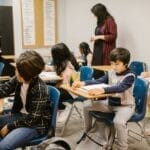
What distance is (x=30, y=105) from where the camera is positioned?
87.7 inches

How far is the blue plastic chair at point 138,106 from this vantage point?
114 inches

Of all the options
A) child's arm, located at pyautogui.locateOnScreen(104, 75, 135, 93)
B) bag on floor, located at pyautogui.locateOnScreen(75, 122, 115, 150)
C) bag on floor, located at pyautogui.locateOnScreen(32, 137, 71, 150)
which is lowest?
bag on floor, located at pyautogui.locateOnScreen(75, 122, 115, 150)

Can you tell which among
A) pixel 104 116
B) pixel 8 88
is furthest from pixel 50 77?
pixel 8 88

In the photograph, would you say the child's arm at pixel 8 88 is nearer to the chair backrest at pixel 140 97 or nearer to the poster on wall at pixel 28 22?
the chair backrest at pixel 140 97

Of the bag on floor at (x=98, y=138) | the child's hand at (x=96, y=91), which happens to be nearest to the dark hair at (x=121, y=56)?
the child's hand at (x=96, y=91)

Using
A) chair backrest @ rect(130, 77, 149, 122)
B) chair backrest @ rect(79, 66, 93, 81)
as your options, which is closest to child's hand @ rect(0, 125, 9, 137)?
chair backrest @ rect(130, 77, 149, 122)

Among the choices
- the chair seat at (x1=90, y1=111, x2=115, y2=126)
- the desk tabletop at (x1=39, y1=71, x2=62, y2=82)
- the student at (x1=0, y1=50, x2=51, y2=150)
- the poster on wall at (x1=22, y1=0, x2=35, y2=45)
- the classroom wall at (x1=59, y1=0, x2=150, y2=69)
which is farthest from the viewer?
the poster on wall at (x1=22, y1=0, x2=35, y2=45)

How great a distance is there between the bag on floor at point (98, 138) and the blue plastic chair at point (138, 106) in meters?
0.12

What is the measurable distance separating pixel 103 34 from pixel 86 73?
4.49 ft

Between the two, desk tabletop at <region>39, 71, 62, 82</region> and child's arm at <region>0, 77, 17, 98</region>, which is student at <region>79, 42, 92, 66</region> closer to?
desk tabletop at <region>39, 71, 62, 82</region>

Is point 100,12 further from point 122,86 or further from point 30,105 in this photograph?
point 30,105

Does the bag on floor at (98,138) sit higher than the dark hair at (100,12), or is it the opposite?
the dark hair at (100,12)

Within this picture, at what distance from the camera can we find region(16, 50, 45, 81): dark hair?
7.08 ft

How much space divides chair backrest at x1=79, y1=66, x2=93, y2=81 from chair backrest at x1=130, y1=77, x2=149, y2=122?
0.75 metres
